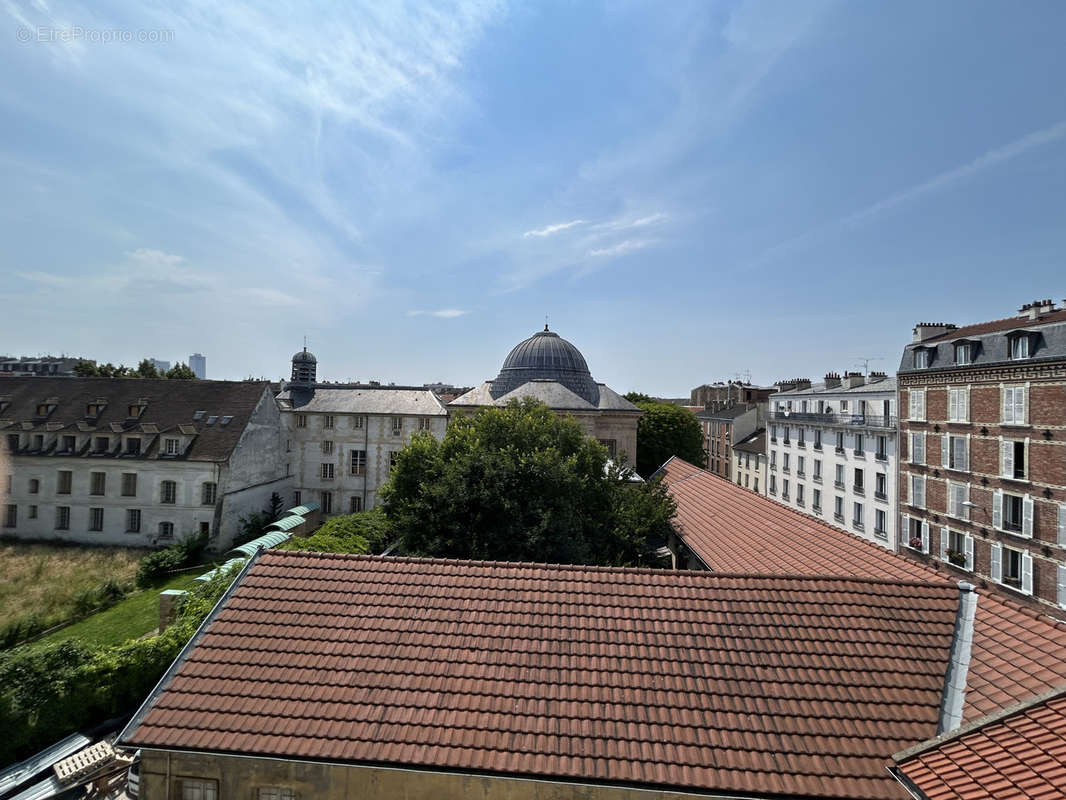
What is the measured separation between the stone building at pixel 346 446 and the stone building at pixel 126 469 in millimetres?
6028

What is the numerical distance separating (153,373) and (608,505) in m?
55.0

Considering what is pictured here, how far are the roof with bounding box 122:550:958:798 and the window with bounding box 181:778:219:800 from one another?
0.68 meters

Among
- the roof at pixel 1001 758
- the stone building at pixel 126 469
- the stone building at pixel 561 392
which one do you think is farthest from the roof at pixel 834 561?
the stone building at pixel 126 469

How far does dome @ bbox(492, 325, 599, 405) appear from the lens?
160 feet

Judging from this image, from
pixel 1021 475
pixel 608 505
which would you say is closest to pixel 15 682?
pixel 608 505

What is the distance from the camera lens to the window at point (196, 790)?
21.3 ft

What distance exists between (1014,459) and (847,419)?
12.5 metres

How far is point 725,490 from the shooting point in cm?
2245

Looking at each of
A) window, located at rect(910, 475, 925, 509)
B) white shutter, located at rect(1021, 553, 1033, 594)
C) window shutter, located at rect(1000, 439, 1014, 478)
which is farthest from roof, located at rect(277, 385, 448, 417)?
white shutter, located at rect(1021, 553, 1033, 594)

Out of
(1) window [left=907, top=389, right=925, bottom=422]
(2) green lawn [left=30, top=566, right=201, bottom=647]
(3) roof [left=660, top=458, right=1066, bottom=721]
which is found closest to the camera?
(3) roof [left=660, top=458, right=1066, bottom=721]

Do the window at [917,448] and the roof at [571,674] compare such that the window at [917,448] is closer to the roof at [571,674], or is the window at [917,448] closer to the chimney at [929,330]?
the chimney at [929,330]

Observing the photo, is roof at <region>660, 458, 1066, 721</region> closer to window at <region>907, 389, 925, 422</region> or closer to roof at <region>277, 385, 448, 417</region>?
window at <region>907, 389, 925, 422</region>

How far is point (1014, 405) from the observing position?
966 inches

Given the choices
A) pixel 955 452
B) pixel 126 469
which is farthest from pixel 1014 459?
pixel 126 469
